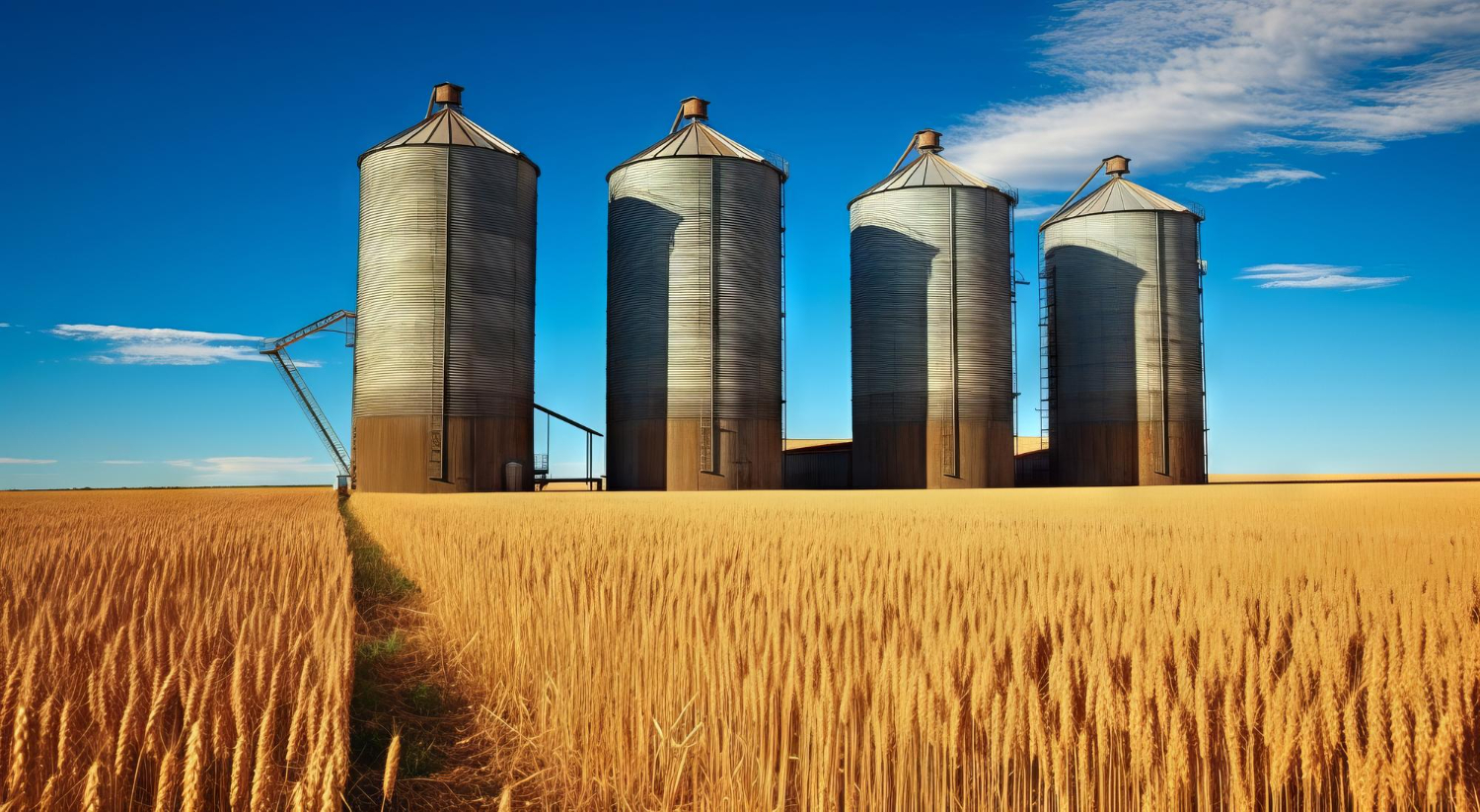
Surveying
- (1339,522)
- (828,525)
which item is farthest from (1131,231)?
(828,525)

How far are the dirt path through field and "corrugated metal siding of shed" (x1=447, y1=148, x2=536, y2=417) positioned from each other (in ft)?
90.7

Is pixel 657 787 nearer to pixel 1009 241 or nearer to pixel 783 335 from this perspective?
pixel 783 335

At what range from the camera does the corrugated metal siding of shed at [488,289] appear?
117 ft

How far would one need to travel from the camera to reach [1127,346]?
4484cm

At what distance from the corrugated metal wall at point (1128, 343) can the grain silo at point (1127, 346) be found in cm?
5

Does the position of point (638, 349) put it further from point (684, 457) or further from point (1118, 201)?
point (1118, 201)

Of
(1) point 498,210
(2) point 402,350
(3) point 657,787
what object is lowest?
(3) point 657,787

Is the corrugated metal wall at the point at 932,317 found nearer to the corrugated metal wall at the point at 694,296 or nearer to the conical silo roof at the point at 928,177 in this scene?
the conical silo roof at the point at 928,177

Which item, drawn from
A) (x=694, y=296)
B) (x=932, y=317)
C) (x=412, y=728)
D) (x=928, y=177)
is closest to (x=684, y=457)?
(x=694, y=296)

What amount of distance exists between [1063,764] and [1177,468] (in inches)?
1788

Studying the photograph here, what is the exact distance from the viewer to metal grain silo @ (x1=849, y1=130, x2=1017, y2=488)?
40.9m

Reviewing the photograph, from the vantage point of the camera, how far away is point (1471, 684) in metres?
4.37

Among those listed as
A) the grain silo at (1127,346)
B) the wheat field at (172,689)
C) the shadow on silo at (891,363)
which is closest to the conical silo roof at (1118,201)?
the grain silo at (1127,346)

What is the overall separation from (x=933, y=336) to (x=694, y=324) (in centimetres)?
1061
